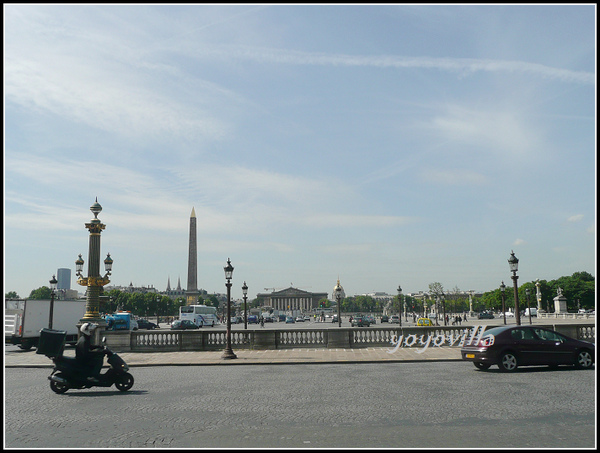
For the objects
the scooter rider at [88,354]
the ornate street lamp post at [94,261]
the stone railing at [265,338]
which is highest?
the ornate street lamp post at [94,261]

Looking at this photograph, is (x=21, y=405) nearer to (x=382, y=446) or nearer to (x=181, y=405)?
(x=181, y=405)

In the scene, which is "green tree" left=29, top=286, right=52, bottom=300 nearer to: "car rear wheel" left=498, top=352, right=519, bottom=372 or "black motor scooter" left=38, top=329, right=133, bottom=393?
"black motor scooter" left=38, top=329, right=133, bottom=393

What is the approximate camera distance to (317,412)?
34.9 feet

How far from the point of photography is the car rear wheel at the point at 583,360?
17.6 meters

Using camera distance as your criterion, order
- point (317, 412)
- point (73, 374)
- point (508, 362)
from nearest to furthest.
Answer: point (317, 412)
point (73, 374)
point (508, 362)

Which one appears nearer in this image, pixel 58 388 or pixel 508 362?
pixel 58 388

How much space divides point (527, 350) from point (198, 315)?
64.2 m

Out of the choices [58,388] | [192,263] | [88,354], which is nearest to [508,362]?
[88,354]

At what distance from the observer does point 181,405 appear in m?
11.7

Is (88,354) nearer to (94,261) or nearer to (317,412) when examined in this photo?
(317,412)

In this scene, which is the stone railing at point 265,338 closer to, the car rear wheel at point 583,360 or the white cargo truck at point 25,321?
the white cargo truck at point 25,321

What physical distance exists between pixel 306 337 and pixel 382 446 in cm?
2065

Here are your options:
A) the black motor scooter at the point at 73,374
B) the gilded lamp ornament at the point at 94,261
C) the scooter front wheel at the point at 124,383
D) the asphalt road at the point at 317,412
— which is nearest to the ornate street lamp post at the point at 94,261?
the gilded lamp ornament at the point at 94,261

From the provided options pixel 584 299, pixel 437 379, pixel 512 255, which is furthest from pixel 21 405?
pixel 584 299
